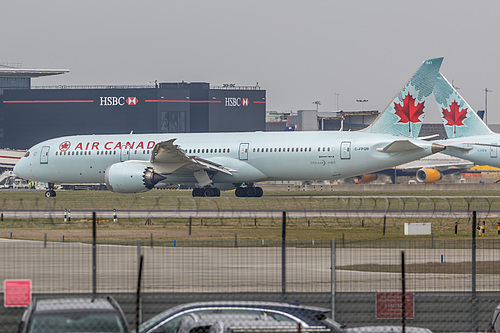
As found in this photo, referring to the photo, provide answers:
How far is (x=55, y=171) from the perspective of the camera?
62.2 metres

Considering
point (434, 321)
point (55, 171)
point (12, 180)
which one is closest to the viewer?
point (434, 321)

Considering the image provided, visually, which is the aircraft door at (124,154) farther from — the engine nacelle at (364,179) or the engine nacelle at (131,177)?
the engine nacelle at (364,179)

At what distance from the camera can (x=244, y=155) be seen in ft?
187

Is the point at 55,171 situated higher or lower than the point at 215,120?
lower

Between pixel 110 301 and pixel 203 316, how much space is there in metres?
1.29

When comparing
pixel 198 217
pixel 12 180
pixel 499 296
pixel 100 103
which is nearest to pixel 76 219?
pixel 198 217

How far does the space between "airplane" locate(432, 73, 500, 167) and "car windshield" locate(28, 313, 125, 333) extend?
176 ft

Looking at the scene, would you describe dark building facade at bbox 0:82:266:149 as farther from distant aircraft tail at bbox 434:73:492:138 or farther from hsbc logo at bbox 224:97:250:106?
distant aircraft tail at bbox 434:73:492:138

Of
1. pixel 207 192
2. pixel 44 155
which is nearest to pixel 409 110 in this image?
pixel 207 192

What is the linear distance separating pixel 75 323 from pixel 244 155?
151 ft

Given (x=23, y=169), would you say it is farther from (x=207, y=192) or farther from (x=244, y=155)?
(x=244, y=155)

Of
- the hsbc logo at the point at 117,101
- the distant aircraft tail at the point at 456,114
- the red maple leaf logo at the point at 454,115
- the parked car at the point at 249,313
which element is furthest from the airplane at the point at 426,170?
the parked car at the point at 249,313

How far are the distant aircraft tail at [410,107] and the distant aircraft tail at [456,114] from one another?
55.7 ft

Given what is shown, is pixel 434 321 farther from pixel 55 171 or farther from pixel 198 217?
pixel 55 171
